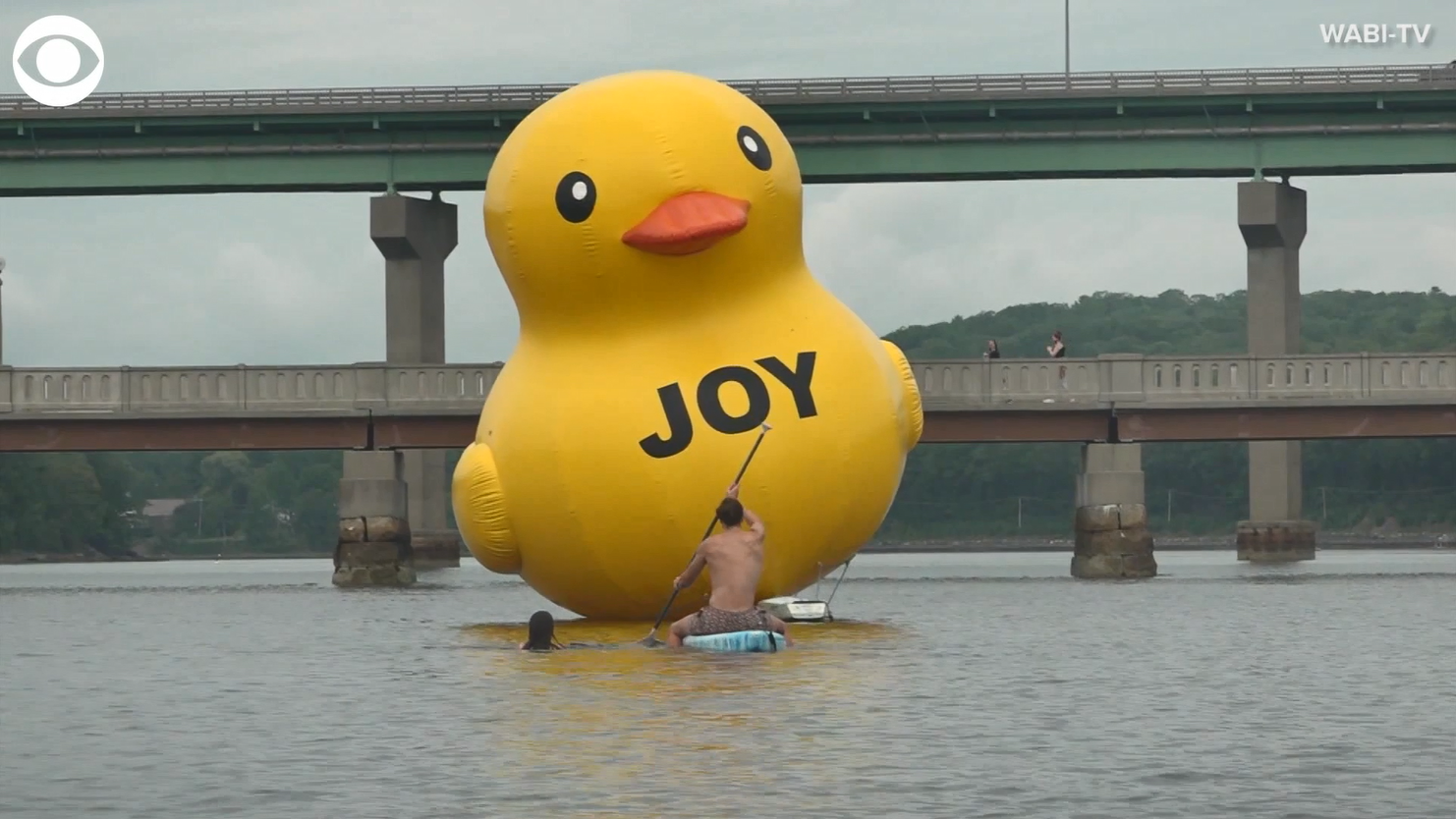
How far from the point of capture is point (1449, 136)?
68.6 m

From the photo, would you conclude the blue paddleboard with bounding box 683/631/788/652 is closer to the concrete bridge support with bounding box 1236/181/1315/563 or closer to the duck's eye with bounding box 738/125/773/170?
the duck's eye with bounding box 738/125/773/170

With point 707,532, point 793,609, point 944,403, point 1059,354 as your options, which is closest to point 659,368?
point 707,532

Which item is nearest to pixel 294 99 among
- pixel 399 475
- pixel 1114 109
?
pixel 399 475

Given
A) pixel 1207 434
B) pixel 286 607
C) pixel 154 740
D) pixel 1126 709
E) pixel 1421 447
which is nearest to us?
pixel 154 740

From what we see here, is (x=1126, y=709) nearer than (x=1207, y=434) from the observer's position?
Yes

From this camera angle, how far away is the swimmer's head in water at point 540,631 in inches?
993

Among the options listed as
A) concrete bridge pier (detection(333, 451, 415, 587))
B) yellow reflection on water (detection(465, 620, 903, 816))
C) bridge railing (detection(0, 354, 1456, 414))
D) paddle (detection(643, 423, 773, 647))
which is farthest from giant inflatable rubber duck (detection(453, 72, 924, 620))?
concrete bridge pier (detection(333, 451, 415, 587))

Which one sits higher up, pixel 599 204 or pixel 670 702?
pixel 599 204

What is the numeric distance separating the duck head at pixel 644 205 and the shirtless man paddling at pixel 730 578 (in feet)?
9.90

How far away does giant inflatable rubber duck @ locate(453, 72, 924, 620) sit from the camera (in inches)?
1038

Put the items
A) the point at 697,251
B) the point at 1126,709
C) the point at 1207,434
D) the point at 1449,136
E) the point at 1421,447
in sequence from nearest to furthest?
1. the point at 1126,709
2. the point at 697,251
3. the point at 1207,434
4. the point at 1449,136
5. the point at 1421,447

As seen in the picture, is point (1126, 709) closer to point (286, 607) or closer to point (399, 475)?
point (286, 607)

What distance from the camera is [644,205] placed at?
26.8 m

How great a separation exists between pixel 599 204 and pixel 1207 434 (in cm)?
3168
